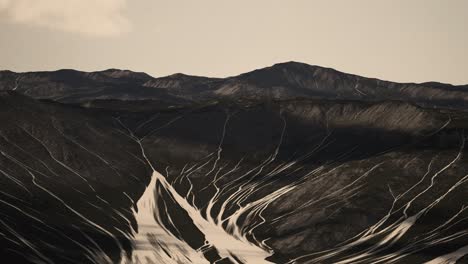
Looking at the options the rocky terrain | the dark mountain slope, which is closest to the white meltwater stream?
the rocky terrain

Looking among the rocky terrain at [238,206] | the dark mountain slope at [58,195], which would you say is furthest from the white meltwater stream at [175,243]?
the dark mountain slope at [58,195]

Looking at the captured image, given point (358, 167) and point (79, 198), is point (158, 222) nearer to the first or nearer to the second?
point (79, 198)

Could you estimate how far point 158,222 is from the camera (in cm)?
15112

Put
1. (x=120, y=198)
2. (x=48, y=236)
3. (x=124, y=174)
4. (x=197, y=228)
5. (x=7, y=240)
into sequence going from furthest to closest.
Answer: (x=124, y=174) → (x=120, y=198) → (x=197, y=228) → (x=48, y=236) → (x=7, y=240)

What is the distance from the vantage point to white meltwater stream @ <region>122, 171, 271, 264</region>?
125375mm

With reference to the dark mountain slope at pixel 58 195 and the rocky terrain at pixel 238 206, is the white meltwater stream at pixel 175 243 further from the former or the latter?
the dark mountain slope at pixel 58 195

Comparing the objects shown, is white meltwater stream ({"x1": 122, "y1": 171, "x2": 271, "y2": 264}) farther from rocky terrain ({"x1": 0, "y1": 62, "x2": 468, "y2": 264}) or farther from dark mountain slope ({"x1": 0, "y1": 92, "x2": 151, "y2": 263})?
dark mountain slope ({"x1": 0, "y1": 92, "x2": 151, "y2": 263})

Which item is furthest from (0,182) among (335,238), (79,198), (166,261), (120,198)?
(335,238)

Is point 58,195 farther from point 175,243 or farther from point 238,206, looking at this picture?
point 238,206

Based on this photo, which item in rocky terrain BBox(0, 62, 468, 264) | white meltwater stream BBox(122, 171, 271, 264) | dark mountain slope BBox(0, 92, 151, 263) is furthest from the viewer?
white meltwater stream BBox(122, 171, 271, 264)

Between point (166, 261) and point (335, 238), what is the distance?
38790mm

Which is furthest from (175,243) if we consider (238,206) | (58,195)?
(58,195)

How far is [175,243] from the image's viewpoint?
136m

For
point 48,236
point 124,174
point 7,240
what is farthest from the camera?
point 124,174
